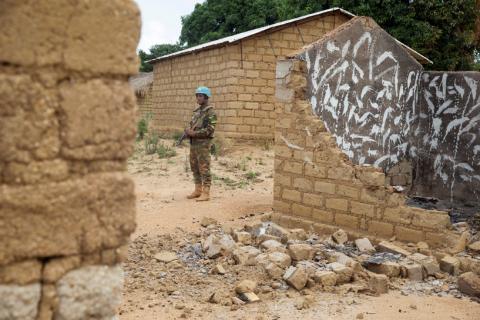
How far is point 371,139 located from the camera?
24.1 ft

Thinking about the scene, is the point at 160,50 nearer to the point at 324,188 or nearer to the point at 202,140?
the point at 202,140

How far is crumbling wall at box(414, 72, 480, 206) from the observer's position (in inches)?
297

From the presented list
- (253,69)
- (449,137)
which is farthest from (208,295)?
(253,69)

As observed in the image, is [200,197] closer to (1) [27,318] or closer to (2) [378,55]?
(2) [378,55]

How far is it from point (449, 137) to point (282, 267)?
14.7ft

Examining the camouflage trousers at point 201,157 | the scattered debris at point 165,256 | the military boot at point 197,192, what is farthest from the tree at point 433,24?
the scattered debris at point 165,256

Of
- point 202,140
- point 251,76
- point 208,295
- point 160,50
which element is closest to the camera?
point 208,295

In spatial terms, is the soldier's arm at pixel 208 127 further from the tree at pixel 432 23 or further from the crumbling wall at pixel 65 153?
the tree at pixel 432 23

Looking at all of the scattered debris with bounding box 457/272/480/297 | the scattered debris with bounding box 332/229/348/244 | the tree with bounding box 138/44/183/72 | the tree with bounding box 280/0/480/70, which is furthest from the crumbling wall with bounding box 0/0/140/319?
the tree with bounding box 138/44/183/72

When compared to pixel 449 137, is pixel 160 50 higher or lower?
higher

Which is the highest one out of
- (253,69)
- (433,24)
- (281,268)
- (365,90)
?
(433,24)

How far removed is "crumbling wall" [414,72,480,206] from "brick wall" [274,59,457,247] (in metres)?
2.59

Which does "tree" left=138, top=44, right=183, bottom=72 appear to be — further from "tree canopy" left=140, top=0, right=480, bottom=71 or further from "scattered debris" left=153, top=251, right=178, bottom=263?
"scattered debris" left=153, top=251, right=178, bottom=263

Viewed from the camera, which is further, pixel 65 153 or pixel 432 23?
pixel 432 23
